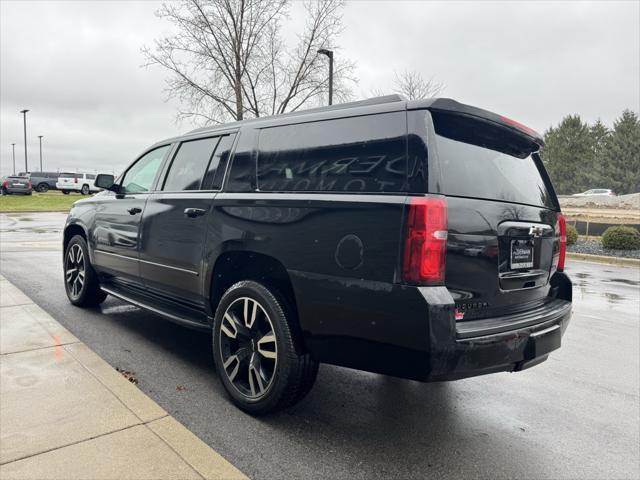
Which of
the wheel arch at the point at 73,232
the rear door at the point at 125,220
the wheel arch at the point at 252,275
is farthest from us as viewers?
the wheel arch at the point at 73,232

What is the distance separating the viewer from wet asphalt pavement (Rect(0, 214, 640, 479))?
2.67 meters

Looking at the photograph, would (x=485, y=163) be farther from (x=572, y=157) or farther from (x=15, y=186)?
(x=572, y=157)

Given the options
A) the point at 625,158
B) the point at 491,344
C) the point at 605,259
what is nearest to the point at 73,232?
the point at 491,344

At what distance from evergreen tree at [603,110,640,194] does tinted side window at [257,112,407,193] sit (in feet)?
242

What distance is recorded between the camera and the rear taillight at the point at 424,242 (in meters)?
2.39

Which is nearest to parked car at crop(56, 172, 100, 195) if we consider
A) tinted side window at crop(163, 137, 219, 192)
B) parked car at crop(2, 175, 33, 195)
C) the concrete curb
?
parked car at crop(2, 175, 33, 195)

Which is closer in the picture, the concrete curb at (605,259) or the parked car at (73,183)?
the concrete curb at (605,259)

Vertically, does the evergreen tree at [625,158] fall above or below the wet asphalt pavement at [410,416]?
above

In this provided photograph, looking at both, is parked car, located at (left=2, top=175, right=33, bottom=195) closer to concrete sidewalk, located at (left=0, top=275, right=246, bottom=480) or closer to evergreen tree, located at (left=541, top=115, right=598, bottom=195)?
concrete sidewalk, located at (left=0, top=275, right=246, bottom=480)

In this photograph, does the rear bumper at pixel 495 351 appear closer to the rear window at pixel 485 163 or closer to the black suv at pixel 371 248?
the black suv at pixel 371 248

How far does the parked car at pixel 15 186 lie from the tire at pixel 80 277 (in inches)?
1445

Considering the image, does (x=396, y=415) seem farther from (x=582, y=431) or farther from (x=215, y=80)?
(x=215, y=80)

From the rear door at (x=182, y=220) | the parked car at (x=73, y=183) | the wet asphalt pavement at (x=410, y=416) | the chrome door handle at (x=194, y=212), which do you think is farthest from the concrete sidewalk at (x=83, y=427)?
the parked car at (x=73, y=183)

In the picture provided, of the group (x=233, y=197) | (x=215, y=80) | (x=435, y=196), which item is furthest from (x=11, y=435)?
(x=215, y=80)
